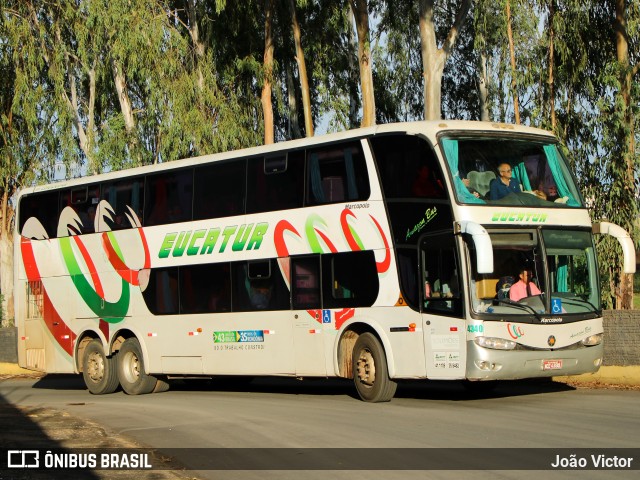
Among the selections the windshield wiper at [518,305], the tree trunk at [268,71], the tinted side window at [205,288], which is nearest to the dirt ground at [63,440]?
the tinted side window at [205,288]

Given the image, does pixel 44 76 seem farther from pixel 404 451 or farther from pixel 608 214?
pixel 404 451

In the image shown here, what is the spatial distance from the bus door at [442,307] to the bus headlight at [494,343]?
281 millimetres

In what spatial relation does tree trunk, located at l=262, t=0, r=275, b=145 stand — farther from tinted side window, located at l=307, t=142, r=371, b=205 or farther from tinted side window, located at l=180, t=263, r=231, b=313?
tinted side window, located at l=307, t=142, r=371, b=205

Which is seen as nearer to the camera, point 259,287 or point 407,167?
point 407,167

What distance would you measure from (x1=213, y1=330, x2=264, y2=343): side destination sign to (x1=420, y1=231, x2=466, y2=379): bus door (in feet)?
13.4

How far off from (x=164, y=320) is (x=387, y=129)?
697 cm

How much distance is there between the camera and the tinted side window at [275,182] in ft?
64.6

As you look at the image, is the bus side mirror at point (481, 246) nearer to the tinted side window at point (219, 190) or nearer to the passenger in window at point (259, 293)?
the passenger in window at point (259, 293)

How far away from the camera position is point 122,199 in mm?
23516

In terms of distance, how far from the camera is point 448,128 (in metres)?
17.3

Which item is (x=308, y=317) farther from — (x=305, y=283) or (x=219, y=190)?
(x=219, y=190)

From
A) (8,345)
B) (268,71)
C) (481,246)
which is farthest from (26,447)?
(268,71)

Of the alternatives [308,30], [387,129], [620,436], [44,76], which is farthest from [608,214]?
[44,76]

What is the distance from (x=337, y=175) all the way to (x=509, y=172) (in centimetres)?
295
